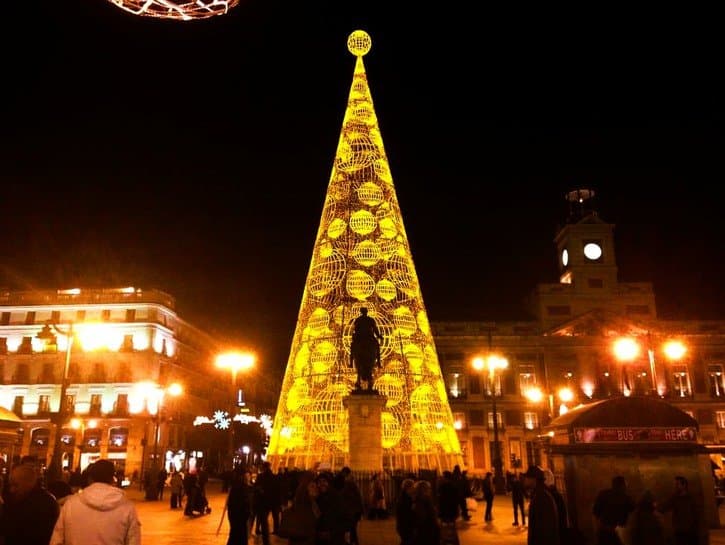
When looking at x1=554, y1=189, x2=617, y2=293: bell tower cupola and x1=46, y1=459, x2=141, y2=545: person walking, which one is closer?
x1=46, y1=459, x2=141, y2=545: person walking

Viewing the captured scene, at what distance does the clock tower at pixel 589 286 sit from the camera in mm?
65750

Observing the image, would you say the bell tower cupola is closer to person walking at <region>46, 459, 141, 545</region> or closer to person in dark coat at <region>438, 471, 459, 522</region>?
person in dark coat at <region>438, 471, 459, 522</region>

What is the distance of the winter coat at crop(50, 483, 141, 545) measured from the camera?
4.66 m

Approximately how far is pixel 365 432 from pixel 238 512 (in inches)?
316

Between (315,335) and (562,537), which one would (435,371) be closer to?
(315,335)

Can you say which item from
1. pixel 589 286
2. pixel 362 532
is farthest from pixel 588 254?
pixel 362 532

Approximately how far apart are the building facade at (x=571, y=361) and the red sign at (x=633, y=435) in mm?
48482

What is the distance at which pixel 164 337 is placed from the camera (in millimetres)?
57281

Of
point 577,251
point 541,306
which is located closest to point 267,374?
point 541,306

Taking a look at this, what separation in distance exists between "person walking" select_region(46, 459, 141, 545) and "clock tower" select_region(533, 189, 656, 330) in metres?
62.7

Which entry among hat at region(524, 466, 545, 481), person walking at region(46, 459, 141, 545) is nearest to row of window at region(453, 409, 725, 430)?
hat at region(524, 466, 545, 481)

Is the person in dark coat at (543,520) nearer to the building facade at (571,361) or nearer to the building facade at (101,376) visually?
the building facade at (101,376)

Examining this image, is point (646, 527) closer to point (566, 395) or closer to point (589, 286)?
point (566, 395)

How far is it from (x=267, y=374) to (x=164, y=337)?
60.3 ft
